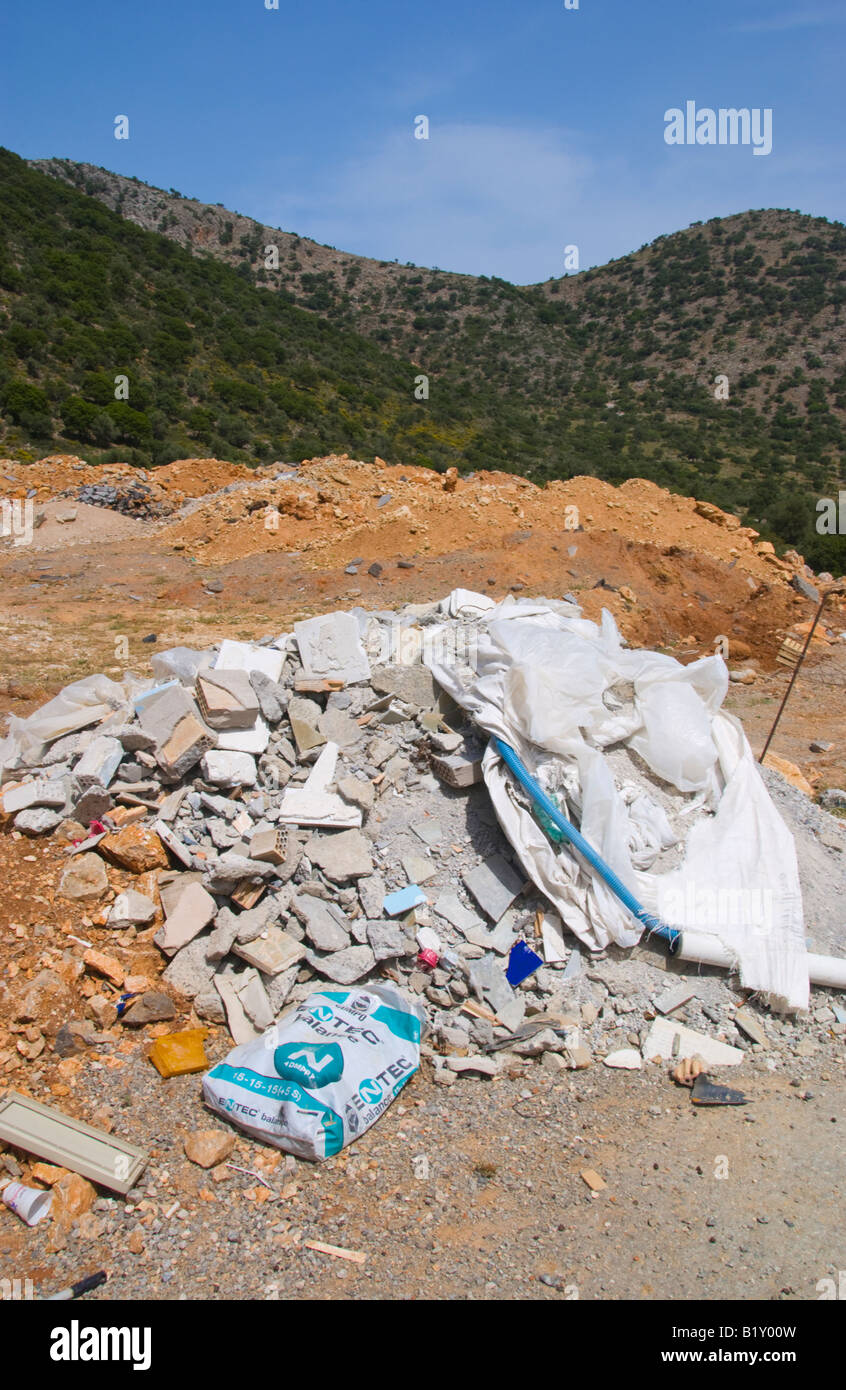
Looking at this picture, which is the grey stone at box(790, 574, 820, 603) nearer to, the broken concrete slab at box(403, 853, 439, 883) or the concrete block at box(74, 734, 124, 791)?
the broken concrete slab at box(403, 853, 439, 883)

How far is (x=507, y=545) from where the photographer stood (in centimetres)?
1047

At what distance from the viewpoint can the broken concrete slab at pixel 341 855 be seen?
4.05 metres

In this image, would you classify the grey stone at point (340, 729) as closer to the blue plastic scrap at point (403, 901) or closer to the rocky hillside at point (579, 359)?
the blue plastic scrap at point (403, 901)

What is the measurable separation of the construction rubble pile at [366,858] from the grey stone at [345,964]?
0.04 feet

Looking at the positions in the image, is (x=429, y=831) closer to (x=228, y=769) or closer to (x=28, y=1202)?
(x=228, y=769)

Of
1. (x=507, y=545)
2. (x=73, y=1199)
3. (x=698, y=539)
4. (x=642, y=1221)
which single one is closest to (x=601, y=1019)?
(x=642, y=1221)

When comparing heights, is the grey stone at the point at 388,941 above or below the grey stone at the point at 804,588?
below

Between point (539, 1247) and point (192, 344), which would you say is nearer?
point (539, 1247)

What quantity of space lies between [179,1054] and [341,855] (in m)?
1.28

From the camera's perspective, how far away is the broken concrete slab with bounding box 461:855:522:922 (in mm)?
3988

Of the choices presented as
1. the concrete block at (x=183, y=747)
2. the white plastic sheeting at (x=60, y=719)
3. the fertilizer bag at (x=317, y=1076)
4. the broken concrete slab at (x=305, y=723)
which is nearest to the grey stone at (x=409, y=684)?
the broken concrete slab at (x=305, y=723)

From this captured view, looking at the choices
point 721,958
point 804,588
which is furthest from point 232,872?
point 804,588

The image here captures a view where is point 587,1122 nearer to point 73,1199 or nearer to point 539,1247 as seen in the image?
point 539,1247
